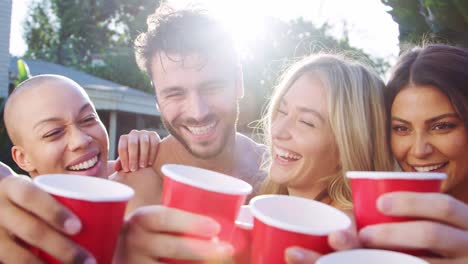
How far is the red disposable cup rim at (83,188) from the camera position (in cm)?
122

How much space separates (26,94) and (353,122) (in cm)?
150

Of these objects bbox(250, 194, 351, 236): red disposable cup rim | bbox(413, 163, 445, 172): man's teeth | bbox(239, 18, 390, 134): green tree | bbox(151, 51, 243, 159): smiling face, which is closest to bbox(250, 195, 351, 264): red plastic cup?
bbox(250, 194, 351, 236): red disposable cup rim

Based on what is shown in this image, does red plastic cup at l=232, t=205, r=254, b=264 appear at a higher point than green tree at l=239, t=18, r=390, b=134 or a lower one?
higher

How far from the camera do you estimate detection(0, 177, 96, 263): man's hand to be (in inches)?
47.8

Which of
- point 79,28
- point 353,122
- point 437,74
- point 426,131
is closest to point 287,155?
point 353,122

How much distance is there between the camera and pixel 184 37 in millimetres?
3418

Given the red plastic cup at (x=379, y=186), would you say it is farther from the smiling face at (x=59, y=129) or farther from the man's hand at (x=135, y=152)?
the man's hand at (x=135, y=152)

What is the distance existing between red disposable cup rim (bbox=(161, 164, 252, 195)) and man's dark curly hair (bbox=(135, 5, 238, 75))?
6.28ft

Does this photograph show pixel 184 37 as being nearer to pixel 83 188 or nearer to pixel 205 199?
pixel 83 188

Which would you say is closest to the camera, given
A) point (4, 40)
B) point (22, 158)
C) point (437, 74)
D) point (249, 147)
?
point (437, 74)

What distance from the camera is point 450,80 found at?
7.66ft

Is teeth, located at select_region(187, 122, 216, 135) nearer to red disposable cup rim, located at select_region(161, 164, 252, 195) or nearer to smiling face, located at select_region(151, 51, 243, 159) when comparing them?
smiling face, located at select_region(151, 51, 243, 159)

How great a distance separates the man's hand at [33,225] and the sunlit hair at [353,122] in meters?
1.25

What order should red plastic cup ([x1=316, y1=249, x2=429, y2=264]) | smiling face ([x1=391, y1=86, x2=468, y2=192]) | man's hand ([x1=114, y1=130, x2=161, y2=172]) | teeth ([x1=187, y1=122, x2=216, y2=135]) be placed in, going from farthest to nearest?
teeth ([x1=187, y1=122, x2=216, y2=135]) < man's hand ([x1=114, y1=130, x2=161, y2=172]) < smiling face ([x1=391, y1=86, x2=468, y2=192]) < red plastic cup ([x1=316, y1=249, x2=429, y2=264])
